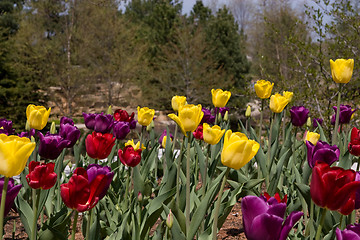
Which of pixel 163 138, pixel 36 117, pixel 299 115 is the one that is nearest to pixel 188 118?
pixel 36 117

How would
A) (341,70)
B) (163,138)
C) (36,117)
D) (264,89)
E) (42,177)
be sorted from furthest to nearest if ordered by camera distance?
(163,138) → (264,89) → (341,70) → (36,117) → (42,177)

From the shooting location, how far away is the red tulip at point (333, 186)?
0.98 meters

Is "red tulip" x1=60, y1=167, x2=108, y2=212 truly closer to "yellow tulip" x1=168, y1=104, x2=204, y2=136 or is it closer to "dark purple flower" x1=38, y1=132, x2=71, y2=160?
"yellow tulip" x1=168, y1=104, x2=204, y2=136

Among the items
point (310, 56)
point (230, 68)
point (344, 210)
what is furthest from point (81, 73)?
point (344, 210)

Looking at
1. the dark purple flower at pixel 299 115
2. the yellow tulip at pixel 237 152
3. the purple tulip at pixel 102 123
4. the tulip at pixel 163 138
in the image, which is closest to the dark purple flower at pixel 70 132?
the purple tulip at pixel 102 123

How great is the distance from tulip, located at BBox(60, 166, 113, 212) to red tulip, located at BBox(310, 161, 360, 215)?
638 mm

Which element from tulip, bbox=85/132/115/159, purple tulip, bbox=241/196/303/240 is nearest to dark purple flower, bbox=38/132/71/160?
tulip, bbox=85/132/115/159

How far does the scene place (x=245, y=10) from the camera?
41.3 metres

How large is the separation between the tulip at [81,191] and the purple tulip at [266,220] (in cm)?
48

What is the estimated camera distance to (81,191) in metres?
1.15

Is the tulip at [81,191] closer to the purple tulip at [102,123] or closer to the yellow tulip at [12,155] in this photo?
the yellow tulip at [12,155]

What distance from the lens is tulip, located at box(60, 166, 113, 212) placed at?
1141 mm

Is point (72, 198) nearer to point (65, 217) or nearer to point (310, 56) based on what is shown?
point (65, 217)

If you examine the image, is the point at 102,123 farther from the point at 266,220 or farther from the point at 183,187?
the point at 266,220
